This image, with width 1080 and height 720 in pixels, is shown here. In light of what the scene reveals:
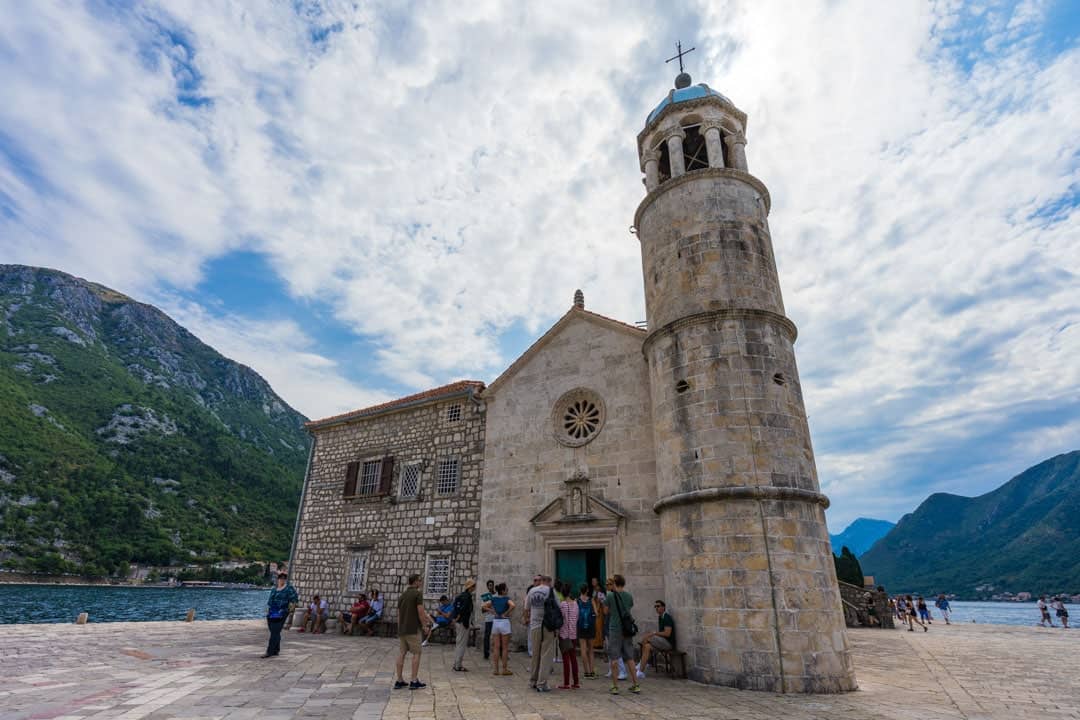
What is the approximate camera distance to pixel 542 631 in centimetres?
794

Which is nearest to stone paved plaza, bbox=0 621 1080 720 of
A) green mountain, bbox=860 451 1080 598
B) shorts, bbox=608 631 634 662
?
shorts, bbox=608 631 634 662

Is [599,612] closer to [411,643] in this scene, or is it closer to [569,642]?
[569,642]

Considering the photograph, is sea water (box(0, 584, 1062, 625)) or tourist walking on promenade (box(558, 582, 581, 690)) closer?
tourist walking on promenade (box(558, 582, 581, 690))

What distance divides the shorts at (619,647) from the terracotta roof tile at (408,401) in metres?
9.33

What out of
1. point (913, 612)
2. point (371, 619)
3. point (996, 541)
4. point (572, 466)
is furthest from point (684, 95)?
point (996, 541)

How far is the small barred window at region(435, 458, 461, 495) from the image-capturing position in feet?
51.7

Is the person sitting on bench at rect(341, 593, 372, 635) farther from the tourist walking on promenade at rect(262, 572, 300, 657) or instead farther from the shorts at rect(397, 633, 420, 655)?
the shorts at rect(397, 633, 420, 655)

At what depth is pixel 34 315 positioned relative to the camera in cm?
9056

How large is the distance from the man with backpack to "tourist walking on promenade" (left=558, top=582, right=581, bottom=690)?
7.9 inches

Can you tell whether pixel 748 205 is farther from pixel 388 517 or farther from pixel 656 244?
pixel 388 517

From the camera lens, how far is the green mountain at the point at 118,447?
196 ft

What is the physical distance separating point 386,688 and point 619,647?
350 cm

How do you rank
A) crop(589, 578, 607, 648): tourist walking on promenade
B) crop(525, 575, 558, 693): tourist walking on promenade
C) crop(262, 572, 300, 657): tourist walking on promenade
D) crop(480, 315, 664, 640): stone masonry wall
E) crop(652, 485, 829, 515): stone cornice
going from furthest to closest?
crop(480, 315, 664, 640): stone masonry wall → crop(589, 578, 607, 648): tourist walking on promenade → crop(262, 572, 300, 657): tourist walking on promenade → crop(652, 485, 829, 515): stone cornice → crop(525, 575, 558, 693): tourist walking on promenade

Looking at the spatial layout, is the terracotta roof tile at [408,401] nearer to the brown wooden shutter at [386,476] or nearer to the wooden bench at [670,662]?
the brown wooden shutter at [386,476]
